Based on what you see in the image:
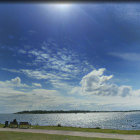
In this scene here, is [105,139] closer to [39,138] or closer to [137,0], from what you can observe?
[39,138]

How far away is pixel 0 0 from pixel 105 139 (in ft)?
39.9

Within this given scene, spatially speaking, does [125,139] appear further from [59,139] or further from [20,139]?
[20,139]

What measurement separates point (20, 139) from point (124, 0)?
1252cm

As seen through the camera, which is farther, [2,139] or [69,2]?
[2,139]

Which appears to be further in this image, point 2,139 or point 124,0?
point 2,139

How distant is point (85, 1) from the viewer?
3057 mm

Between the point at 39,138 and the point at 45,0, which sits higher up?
the point at 45,0

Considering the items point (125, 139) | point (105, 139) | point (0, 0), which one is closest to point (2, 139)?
point (105, 139)

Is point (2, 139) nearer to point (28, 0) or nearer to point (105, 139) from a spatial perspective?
point (105, 139)

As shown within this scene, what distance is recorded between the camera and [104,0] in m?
2.99

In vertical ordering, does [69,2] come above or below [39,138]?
above

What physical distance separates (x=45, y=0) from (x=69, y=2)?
50 centimetres

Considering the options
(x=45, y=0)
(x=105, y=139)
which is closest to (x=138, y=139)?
(x=105, y=139)

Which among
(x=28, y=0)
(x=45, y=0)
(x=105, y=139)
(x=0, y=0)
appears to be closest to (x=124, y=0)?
(x=45, y=0)
